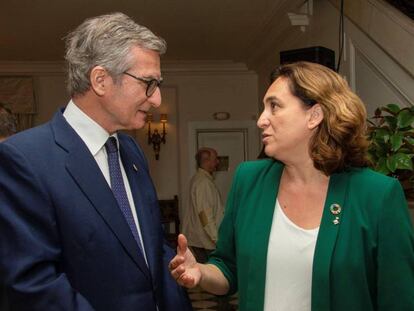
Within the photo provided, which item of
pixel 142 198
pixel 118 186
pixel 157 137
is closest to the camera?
pixel 118 186

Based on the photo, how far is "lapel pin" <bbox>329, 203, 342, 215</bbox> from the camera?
157 centimetres

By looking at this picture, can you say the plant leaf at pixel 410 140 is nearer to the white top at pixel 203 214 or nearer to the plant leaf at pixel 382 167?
the plant leaf at pixel 382 167

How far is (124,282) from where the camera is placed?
150 centimetres

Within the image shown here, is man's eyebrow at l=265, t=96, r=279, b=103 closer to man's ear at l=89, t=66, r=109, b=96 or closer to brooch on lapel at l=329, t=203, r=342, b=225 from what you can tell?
brooch on lapel at l=329, t=203, r=342, b=225

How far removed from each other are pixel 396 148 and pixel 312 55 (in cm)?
124

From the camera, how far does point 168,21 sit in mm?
6363

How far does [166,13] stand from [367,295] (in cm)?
506

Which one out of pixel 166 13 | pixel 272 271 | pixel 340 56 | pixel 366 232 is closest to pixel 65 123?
pixel 272 271

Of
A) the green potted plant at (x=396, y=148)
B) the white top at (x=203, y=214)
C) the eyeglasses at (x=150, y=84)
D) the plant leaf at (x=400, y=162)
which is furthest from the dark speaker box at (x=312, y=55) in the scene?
the eyeglasses at (x=150, y=84)

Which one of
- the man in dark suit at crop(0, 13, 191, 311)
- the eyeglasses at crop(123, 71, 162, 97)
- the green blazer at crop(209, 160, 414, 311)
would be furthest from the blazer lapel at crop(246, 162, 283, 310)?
the eyeglasses at crop(123, 71, 162, 97)

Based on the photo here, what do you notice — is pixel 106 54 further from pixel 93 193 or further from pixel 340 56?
pixel 340 56

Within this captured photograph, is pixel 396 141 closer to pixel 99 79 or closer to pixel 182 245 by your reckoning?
pixel 182 245

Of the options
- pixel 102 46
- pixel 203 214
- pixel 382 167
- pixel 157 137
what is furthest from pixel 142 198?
pixel 157 137

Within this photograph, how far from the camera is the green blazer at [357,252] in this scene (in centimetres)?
150
